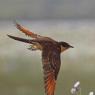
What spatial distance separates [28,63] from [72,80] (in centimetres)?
63

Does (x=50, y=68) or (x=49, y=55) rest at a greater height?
(x=49, y=55)

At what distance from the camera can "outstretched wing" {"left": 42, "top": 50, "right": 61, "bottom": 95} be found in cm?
492

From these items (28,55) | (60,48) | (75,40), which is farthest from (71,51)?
(60,48)

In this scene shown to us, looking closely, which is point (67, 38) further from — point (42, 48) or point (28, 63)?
point (42, 48)

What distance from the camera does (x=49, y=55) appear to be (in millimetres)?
5148

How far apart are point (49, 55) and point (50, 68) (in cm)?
18

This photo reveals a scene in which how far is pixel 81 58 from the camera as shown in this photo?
659 cm

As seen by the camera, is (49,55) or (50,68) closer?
(50,68)

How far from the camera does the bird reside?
494cm

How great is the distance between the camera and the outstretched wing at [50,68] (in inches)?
194

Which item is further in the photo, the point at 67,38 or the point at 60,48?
the point at 67,38

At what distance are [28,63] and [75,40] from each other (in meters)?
0.67

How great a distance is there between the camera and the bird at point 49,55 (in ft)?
16.2

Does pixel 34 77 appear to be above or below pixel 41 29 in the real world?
below
